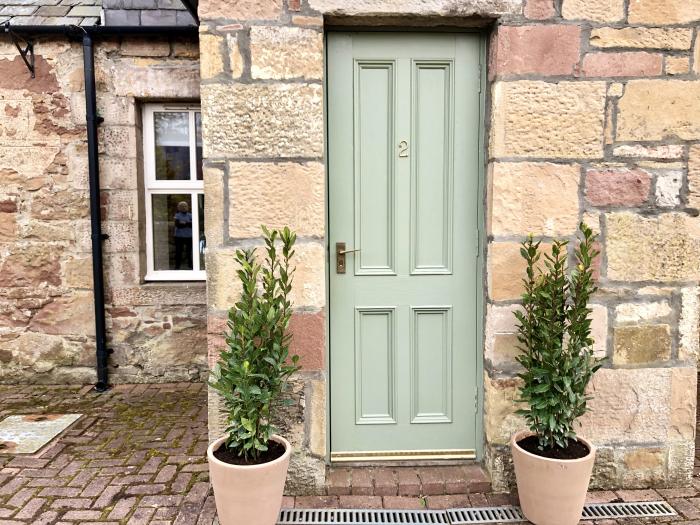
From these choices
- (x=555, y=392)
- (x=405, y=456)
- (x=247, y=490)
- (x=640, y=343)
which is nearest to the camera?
(x=247, y=490)

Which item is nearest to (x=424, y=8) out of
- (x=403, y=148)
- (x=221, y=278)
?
(x=403, y=148)

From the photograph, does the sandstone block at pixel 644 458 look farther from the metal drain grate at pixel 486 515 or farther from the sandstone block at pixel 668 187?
the sandstone block at pixel 668 187

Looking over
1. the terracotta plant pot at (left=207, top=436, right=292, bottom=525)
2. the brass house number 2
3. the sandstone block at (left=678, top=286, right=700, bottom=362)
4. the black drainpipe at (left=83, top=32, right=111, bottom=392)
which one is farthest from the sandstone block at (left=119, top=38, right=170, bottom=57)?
the sandstone block at (left=678, top=286, right=700, bottom=362)

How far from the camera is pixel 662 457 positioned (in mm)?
2791

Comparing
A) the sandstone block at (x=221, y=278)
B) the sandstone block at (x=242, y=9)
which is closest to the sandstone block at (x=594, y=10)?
the sandstone block at (x=242, y=9)

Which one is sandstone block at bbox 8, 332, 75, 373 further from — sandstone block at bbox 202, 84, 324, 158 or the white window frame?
sandstone block at bbox 202, 84, 324, 158

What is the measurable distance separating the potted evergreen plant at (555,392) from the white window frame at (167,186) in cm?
307

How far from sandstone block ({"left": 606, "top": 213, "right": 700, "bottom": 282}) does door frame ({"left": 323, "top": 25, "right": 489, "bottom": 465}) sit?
0.64 metres

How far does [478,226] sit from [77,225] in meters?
3.41

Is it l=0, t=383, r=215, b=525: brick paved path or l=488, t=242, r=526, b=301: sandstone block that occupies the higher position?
l=488, t=242, r=526, b=301: sandstone block

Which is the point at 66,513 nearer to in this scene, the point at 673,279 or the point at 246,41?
the point at 246,41

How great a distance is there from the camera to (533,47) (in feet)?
8.46

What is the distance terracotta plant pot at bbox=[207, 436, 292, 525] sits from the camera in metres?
2.26

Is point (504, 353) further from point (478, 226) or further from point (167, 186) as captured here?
point (167, 186)
